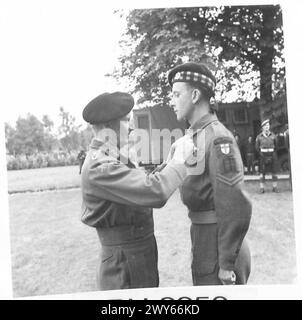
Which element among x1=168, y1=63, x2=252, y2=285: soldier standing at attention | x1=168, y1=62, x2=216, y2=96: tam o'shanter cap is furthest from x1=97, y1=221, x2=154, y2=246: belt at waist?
x1=168, y1=62, x2=216, y2=96: tam o'shanter cap

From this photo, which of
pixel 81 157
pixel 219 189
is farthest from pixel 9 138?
pixel 219 189

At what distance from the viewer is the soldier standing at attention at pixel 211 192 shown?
1531mm

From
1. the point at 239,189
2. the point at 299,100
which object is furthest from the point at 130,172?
the point at 299,100

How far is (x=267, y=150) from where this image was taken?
1765mm

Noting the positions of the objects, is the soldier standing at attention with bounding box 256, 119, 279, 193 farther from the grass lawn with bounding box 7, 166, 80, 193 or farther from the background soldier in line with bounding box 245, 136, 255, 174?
the grass lawn with bounding box 7, 166, 80, 193

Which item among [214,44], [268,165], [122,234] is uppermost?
[214,44]

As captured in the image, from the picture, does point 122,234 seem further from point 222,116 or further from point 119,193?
point 222,116

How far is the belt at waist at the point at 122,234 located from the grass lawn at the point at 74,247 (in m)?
0.13

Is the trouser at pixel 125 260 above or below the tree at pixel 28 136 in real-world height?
below

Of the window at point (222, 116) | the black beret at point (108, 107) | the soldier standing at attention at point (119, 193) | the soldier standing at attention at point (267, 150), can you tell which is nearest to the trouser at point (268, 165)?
the soldier standing at attention at point (267, 150)

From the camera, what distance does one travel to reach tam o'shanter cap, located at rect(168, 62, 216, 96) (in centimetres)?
163

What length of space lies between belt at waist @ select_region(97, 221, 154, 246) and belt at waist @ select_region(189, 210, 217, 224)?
0.70 ft

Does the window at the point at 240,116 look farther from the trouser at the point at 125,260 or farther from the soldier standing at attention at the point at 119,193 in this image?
the trouser at the point at 125,260

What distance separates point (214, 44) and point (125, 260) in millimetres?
1197
